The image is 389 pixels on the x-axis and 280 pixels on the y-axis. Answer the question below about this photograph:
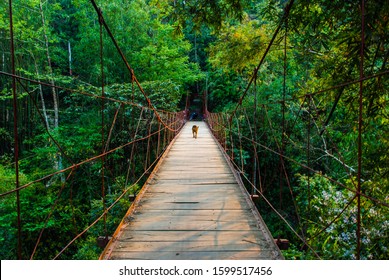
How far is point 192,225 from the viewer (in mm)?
1669

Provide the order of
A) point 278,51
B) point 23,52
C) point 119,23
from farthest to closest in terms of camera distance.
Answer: point 119,23 < point 23,52 < point 278,51

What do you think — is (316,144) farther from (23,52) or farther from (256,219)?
(23,52)

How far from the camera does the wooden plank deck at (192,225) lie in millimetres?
1368

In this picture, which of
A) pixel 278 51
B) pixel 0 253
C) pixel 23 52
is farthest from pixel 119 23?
pixel 0 253

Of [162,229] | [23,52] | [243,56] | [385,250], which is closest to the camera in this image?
[162,229]

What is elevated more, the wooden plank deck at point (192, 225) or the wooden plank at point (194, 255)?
the wooden plank deck at point (192, 225)

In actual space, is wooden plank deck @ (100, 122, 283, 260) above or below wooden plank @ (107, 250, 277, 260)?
above

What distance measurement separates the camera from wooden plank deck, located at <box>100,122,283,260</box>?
4.49 feet

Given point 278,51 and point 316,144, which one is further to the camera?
point 316,144

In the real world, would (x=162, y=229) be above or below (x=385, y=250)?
above

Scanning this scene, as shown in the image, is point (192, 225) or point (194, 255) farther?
point (192, 225)

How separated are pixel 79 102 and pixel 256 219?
7.68 meters

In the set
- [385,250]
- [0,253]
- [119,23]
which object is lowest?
[0,253]

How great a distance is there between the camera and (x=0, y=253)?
16.6ft
